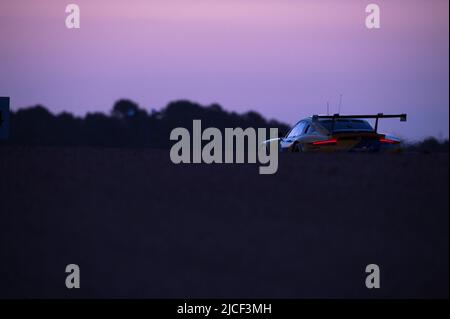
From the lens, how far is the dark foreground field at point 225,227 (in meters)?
11.8

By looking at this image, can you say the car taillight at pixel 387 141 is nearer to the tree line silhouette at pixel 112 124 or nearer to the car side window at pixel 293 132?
the car side window at pixel 293 132

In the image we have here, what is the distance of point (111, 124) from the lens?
7156 centimetres

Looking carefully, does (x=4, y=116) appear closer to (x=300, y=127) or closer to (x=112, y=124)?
(x=300, y=127)

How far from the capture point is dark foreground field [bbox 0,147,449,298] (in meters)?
11.8

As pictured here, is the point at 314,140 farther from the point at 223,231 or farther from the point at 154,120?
the point at 154,120

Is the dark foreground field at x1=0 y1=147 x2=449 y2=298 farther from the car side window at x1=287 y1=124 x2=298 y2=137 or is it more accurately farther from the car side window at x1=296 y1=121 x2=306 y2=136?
the car side window at x1=287 y1=124 x2=298 y2=137

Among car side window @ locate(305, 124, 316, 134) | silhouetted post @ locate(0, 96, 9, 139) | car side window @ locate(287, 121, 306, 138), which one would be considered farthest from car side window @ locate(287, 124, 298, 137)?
silhouetted post @ locate(0, 96, 9, 139)

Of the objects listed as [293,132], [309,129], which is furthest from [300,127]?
[309,129]

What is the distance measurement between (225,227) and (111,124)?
60219 millimetres

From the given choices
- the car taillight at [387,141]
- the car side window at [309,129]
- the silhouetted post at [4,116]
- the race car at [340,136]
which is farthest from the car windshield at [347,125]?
the silhouetted post at [4,116]

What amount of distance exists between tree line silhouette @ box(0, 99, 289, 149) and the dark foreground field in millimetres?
46793

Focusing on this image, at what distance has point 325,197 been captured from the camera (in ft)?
39.8

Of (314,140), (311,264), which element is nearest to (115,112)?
(314,140)

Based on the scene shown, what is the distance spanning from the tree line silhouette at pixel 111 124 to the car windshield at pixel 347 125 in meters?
42.5
